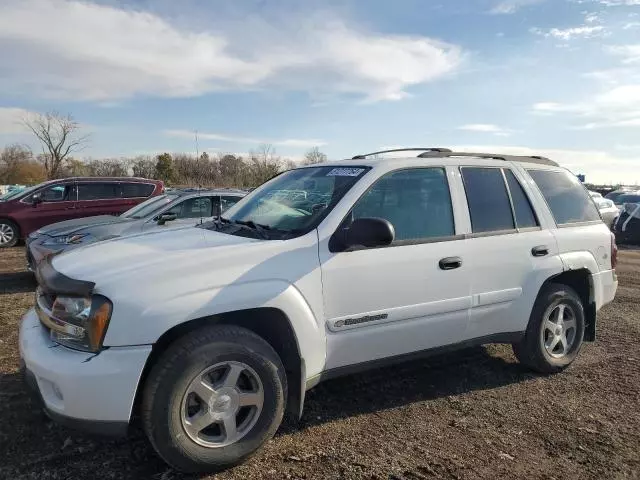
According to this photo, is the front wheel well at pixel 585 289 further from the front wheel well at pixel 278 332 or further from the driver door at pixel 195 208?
the driver door at pixel 195 208

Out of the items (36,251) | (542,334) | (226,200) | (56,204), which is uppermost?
(226,200)

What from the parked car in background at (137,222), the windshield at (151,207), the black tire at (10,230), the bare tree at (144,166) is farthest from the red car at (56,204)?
the bare tree at (144,166)

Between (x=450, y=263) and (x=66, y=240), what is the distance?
5717 millimetres

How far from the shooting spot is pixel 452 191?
3.98 meters

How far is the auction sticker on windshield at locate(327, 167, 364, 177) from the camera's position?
374 cm

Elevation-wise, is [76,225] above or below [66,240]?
above

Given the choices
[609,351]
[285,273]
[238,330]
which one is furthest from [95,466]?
[609,351]

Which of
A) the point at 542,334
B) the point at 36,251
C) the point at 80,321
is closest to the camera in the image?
the point at 80,321

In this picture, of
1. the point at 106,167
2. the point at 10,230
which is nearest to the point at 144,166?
the point at 106,167

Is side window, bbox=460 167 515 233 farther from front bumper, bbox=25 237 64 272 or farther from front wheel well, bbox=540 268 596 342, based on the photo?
front bumper, bbox=25 237 64 272

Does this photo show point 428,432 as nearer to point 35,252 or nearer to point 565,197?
point 565,197

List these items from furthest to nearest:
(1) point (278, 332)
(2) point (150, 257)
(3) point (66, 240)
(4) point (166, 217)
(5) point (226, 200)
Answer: (5) point (226, 200) < (4) point (166, 217) < (3) point (66, 240) < (1) point (278, 332) < (2) point (150, 257)

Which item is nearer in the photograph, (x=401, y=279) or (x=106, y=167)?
(x=401, y=279)

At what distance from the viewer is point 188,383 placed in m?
2.79
